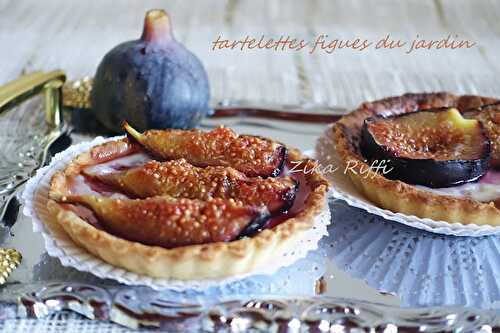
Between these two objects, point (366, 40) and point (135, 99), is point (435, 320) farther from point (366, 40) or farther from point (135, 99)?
point (366, 40)

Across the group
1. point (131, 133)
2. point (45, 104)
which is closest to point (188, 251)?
point (131, 133)

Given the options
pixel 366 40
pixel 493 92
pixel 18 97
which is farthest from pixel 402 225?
pixel 366 40

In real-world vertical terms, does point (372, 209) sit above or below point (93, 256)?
above

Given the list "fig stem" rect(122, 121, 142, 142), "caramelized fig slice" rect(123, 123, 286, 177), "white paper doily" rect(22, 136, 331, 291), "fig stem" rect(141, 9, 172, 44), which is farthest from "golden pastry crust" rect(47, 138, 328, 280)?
"fig stem" rect(141, 9, 172, 44)

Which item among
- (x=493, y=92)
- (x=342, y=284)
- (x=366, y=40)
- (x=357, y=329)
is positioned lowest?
(x=357, y=329)

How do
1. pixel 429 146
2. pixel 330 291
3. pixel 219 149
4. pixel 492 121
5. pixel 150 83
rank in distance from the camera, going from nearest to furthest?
pixel 330 291, pixel 219 149, pixel 429 146, pixel 492 121, pixel 150 83

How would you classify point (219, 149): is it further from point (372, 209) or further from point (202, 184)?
point (372, 209)

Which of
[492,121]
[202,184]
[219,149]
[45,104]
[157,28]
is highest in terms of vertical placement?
[157,28]
